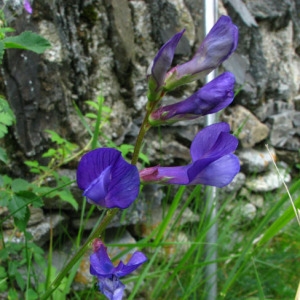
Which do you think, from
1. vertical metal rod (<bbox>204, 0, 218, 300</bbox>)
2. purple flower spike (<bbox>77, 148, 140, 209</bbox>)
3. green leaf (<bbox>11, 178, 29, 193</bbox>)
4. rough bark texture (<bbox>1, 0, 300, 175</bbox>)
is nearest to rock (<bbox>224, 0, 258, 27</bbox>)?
rough bark texture (<bbox>1, 0, 300, 175</bbox>)

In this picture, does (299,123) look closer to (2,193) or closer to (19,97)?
(19,97)

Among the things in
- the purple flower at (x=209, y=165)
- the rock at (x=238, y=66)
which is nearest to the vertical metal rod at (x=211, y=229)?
the rock at (x=238, y=66)

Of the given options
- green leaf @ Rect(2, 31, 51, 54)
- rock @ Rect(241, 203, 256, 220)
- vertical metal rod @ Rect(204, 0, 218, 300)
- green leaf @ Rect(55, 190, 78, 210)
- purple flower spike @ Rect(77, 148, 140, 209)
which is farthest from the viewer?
rock @ Rect(241, 203, 256, 220)

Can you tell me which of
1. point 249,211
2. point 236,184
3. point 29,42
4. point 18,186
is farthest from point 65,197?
point 249,211

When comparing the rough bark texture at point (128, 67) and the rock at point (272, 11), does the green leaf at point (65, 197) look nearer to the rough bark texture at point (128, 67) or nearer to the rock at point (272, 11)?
the rough bark texture at point (128, 67)

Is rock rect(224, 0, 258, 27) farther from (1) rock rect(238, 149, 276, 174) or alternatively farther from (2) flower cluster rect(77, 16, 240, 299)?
(2) flower cluster rect(77, 16, 240, 299)

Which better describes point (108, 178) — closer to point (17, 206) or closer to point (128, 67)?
point (17, 206)

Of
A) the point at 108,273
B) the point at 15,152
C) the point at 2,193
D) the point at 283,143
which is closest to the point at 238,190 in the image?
the point at 283,143
